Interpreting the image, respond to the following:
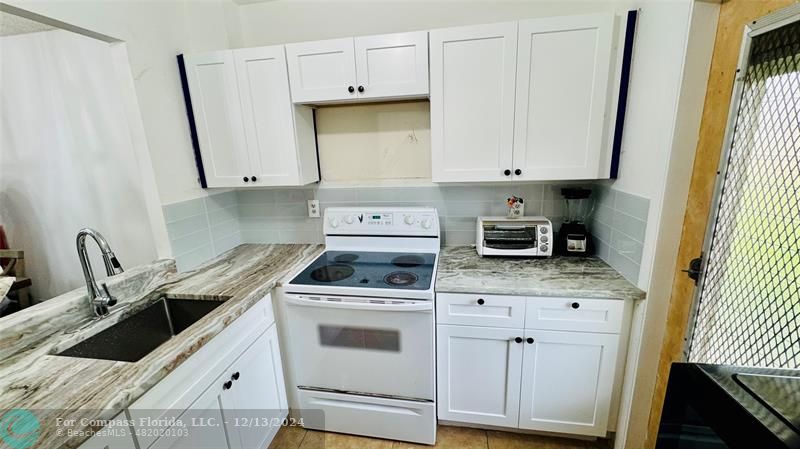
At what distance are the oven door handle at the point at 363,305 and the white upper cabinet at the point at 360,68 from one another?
1.05m

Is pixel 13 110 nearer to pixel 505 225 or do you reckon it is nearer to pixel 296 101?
pixel 296 101

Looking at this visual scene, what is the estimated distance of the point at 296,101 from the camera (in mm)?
1699

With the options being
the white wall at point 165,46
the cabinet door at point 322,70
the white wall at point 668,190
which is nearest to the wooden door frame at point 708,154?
the white wall at point 668,190

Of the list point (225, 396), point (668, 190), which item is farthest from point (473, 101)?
point (225, 396)

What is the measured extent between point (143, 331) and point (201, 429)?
55 centimetres

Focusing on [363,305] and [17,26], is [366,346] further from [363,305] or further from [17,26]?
[17,26]

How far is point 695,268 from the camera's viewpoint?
1139mm

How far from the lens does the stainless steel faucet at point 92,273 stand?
1195 millimetres

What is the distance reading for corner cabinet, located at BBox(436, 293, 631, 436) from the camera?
1424 mm

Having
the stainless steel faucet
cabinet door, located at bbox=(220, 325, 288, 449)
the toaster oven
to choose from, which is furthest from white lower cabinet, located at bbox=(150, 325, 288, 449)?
the toaster oven

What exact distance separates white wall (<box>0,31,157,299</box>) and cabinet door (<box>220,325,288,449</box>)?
0.89m

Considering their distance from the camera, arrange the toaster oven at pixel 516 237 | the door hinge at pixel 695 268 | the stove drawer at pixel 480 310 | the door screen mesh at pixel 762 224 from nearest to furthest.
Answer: the door screen mesh at pixel 762 224 < the door hinge at pixel 695 268 < the stove drawer at pixel 480 310 < the toaster oven at pixel 516 237

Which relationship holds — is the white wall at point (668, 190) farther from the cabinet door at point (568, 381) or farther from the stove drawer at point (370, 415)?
the stove drawer at point (370, 415)

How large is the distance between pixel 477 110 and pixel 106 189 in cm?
212
